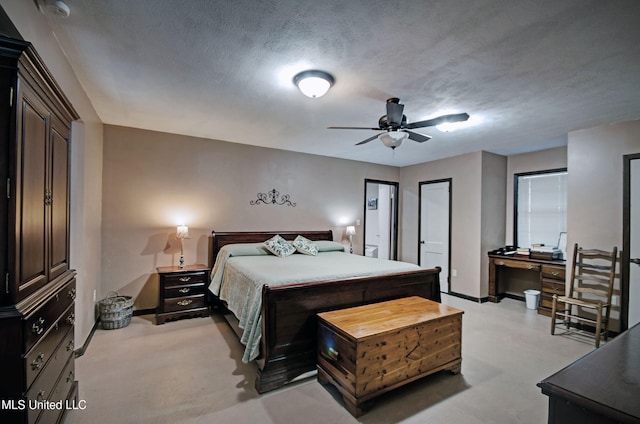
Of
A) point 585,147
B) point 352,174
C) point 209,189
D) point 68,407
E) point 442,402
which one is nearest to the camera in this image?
point 68,407

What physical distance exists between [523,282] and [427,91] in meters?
4.09

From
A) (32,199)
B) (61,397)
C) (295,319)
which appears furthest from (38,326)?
(295,319)

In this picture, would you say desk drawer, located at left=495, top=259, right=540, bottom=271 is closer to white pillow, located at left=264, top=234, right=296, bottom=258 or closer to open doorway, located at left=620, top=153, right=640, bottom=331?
open doorway, located at left=620, top=153, right=640, bottom=331

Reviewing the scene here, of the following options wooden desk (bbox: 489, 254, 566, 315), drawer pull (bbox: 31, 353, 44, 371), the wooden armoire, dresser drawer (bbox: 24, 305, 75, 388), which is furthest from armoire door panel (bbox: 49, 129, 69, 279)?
wooden desk (bbox: 489, 254, 566, 315)

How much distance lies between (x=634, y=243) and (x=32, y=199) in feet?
17.3

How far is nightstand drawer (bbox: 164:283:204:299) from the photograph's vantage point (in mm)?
3762

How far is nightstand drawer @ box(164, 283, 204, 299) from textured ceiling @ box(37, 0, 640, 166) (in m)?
2.11

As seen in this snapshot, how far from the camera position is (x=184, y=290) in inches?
151

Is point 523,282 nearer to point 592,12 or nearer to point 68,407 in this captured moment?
point 592,12

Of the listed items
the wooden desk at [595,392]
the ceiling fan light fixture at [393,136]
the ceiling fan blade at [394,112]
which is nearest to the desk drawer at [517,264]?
the ceiling fan light fixture at [393,136]

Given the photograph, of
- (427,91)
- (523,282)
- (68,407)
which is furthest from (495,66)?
(523,282)

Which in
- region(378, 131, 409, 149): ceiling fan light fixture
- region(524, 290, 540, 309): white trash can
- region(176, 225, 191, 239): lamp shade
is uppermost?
region(378, 131, 409, 149): ceiling fan light fixture

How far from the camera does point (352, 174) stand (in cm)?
586

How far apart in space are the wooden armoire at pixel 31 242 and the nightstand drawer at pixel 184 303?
1.93m
